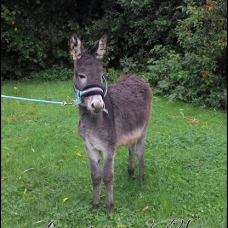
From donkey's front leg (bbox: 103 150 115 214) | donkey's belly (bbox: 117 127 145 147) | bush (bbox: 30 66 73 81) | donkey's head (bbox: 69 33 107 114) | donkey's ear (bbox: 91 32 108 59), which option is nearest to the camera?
donkey's head (bbox: 69 33 107 114)

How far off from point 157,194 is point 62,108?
412cm

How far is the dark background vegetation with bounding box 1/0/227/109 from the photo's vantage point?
337 inches

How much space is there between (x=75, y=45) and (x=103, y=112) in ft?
2.28

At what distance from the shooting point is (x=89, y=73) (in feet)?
11.4

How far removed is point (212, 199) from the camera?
4.21m

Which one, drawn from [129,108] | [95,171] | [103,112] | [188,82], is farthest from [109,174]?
[188,82]

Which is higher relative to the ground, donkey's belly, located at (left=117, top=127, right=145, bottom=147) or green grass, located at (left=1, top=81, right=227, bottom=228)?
donkey's belly, located at (left=117, top=127, right=145, bottom=147)

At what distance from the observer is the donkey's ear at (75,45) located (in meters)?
3.52

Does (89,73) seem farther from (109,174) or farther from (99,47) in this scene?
(109,174)

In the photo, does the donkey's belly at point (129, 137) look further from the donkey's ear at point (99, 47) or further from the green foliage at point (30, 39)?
the green foliage at point (30, 39)

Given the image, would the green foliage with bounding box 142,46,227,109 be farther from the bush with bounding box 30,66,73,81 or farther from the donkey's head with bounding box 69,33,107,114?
the donkey's head with bounding box 69,33,107,114

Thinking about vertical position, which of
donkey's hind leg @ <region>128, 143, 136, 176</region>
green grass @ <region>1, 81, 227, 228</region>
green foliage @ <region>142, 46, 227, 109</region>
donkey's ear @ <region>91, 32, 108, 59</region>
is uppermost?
donkey's ear @ <region>91, 32, 108, 59</region>

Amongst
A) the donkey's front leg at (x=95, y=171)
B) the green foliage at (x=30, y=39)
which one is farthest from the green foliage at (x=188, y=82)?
the donkey's front leg at (x=95, y=171)

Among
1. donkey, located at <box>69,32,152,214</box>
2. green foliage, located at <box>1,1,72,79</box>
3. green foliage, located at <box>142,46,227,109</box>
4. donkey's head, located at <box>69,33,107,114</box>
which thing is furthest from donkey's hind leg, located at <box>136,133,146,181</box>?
green foliage, located at <box>1,1,72,79</box>
